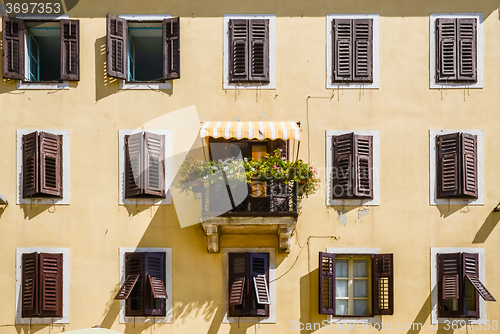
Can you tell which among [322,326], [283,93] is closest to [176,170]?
[283,93]

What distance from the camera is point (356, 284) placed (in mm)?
12016

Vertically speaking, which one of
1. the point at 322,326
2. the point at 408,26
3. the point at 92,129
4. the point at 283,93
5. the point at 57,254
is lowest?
the point at 322,326

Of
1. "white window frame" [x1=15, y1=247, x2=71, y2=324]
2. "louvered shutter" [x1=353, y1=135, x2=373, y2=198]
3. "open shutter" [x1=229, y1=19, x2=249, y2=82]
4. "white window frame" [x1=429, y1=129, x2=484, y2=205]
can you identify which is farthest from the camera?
"open shutter" [x1=229, y1=19, x2=249, y2=82]

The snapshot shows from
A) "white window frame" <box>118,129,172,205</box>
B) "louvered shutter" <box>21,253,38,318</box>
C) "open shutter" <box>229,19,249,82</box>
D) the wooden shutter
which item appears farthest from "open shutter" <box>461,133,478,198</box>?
the wooden shutter

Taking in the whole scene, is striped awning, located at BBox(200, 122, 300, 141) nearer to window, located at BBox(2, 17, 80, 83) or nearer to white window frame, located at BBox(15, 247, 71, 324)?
window, located at BBox(2, 17, 80, 83)

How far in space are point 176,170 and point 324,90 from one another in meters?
3.53

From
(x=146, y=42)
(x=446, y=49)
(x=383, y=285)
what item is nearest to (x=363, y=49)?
(x=446, y=49)

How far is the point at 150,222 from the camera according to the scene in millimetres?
11891

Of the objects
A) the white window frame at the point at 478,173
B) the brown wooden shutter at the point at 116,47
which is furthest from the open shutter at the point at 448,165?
the brown wooden shutter at the point at 116,47

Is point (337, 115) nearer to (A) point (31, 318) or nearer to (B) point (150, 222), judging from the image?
(B) point (150, 222)

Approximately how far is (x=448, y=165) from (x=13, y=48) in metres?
9.36

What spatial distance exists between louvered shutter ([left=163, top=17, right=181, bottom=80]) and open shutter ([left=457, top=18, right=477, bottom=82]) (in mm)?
5893

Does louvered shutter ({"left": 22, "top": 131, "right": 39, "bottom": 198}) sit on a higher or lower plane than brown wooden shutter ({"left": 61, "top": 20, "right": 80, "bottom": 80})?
lower

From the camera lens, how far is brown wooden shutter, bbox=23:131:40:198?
38.3 ft
